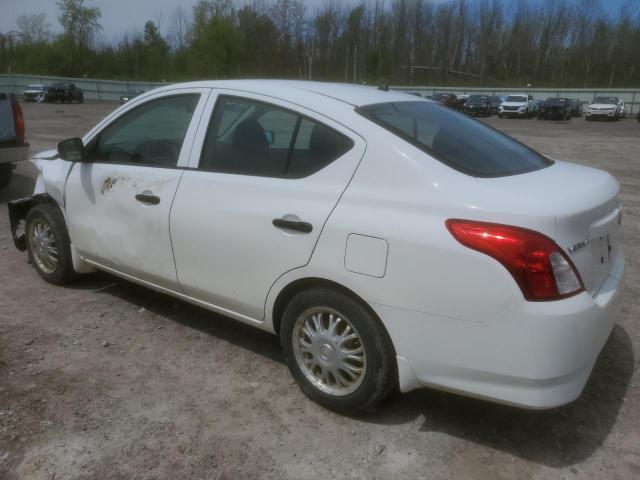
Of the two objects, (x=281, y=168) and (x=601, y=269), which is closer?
(x=601, y=269)

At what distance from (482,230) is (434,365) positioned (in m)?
0.65

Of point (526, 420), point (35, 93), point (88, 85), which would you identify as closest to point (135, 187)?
point (526, 420)

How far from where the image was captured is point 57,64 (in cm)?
7044

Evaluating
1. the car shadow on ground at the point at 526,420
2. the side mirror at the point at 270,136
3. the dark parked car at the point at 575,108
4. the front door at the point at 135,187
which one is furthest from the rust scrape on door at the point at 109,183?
the dark parked car at the point at 575,108

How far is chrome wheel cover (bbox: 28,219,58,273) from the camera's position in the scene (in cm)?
446

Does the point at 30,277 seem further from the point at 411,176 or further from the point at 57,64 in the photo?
the point at 57,64

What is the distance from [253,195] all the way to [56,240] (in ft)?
7.11

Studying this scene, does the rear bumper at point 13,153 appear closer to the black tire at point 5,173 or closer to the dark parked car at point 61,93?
the black tire at point 5,173

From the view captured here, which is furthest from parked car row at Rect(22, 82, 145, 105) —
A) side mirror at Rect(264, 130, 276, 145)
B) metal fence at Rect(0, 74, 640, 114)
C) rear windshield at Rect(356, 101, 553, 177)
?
rear windshield at Rect(356, 101, 553, 177)

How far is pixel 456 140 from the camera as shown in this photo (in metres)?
2.96

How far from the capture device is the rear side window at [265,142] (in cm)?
285

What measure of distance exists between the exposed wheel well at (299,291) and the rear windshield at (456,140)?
0.76 meters

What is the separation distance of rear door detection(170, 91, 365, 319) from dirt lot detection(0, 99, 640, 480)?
0.49 m

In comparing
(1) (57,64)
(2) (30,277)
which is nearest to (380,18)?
(1) (57,64)
